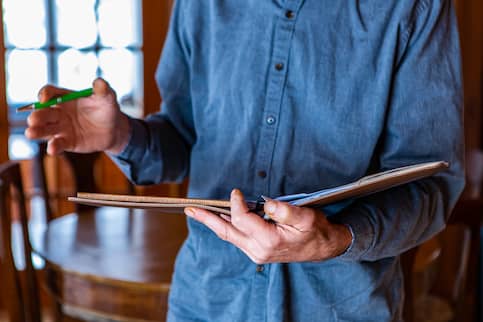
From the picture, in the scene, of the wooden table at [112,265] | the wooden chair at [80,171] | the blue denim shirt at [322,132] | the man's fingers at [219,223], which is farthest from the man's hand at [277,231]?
the wooden chair at [80,171]

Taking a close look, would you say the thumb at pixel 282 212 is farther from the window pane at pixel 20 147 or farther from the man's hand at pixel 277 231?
the window pane at pixel 20 147

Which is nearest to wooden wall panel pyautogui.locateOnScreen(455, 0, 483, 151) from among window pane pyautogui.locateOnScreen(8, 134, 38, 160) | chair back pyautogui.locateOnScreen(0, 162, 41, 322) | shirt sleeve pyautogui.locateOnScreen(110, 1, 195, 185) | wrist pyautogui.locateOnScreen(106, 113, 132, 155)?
window pane pyautogui.locateOnScreen(8, 134, 38, 160)

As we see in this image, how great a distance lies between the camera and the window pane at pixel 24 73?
3133 millimetres

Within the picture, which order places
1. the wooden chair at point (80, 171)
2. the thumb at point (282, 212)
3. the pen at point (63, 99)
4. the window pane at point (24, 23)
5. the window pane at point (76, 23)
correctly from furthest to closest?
the window pane at point (76, 23)
the window pane at point (24, 23)
the wooden chair at point (80, 171)
the pen at point (63, 99)
the thumb at point (282, 212)

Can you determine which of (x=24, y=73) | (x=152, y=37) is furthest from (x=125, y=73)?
(x=24, y=73)

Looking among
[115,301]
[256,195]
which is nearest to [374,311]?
[256,195]

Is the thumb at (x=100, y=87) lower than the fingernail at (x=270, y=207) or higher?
higher

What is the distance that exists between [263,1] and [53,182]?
8.51 ft

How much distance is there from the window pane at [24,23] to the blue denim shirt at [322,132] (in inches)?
87.9

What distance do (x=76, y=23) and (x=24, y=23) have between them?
227 mm

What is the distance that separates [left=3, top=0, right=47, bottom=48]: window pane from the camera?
10.2 ft

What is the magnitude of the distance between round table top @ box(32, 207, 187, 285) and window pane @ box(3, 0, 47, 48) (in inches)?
42.2

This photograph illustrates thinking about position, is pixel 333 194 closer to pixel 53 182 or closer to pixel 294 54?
pixel 294 54

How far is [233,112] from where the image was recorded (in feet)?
3.50
